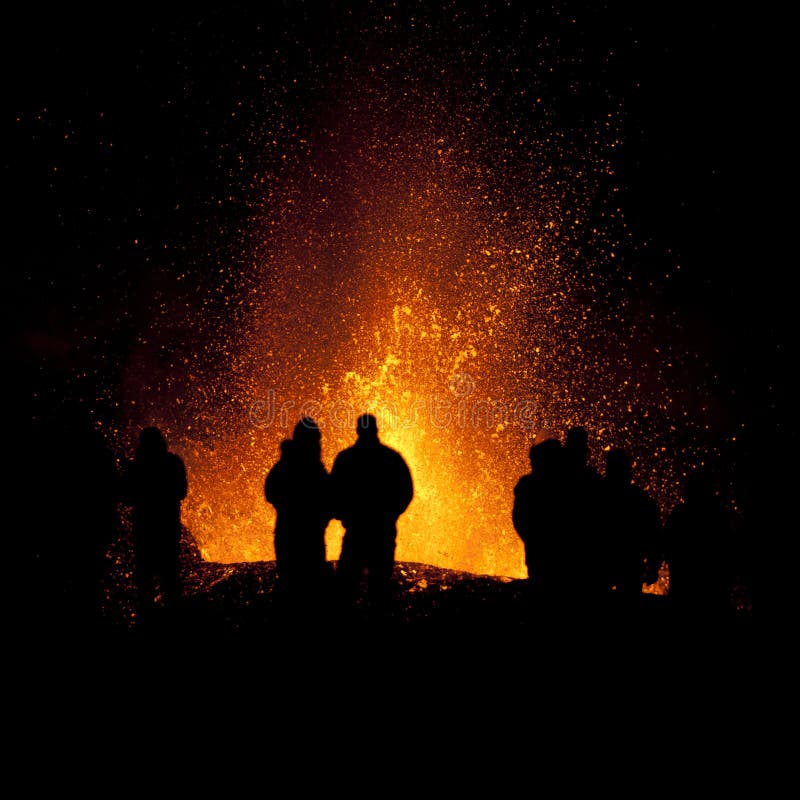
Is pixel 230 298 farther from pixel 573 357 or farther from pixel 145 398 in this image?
pixel 573 357

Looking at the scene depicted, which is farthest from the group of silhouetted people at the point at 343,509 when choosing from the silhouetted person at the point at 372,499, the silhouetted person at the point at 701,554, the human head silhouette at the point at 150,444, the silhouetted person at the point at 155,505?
the silhouetted person at the point at 701,554

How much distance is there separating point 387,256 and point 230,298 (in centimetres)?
816

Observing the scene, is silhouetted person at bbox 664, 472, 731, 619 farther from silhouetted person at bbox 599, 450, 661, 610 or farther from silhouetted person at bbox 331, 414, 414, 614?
silhouetted person at bbox 331, 414, 414, 614

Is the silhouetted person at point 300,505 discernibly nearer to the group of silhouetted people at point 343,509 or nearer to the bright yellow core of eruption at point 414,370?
the group of silhouetted people at point 343,509

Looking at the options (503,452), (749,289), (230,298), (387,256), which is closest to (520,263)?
(387,256)

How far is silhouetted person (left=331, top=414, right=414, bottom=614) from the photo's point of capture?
15.6ft

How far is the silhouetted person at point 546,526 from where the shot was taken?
481 centimetres

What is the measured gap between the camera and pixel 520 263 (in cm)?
1817

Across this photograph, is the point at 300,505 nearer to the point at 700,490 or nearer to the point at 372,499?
the point at 372,499

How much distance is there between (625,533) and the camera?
498cm

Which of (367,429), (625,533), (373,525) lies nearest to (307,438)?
(367,429)

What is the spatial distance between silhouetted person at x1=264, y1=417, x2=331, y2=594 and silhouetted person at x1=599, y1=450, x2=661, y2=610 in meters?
2.52

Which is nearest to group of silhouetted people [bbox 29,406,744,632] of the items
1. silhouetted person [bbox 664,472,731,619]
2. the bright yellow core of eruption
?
silhouetted person [bbox 664,472,731,619]

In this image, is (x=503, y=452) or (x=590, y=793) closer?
(x=590, y=793)
